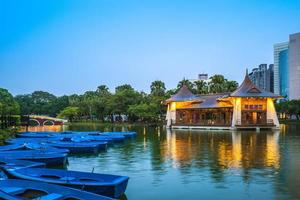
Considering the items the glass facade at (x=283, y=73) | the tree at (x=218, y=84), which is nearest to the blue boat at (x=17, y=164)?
the tree at (x=218, y=84)

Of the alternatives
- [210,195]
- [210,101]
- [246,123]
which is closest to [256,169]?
[210,195]

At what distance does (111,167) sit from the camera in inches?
872

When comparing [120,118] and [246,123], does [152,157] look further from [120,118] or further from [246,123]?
[120,118]

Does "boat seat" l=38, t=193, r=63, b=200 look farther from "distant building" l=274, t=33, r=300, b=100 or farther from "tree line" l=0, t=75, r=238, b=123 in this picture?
"distant building" l=274, t=33, r=300, b=100

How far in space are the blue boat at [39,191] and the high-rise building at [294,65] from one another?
15103 cm

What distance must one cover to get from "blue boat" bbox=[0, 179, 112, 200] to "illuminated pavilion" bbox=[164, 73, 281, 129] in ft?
164

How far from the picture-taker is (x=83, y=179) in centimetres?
1391

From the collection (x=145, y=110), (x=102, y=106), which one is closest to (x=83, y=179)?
(x=145, y=110)

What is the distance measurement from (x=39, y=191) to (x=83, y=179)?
2.15 meters

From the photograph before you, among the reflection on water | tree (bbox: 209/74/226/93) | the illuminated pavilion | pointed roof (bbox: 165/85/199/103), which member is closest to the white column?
the illuminated pavilion

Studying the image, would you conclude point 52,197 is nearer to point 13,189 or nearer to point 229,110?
point 13,189

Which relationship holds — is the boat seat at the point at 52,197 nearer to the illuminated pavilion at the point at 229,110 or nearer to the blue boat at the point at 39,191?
the blue boat at the point at 39,191

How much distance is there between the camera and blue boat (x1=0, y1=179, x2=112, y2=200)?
1098 cm

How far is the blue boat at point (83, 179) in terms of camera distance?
12.4 meters
